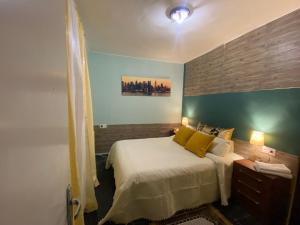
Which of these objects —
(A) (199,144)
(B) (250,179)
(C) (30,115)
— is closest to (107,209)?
(A) (199,144)

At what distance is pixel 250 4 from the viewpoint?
1746mm

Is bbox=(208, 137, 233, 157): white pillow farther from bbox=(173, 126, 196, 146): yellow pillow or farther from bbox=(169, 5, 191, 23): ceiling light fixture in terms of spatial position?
bbox=(169, 5, 191, 23): ceiling light fixture

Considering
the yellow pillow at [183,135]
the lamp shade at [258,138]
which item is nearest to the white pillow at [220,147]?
the lamp shade at [258,138]

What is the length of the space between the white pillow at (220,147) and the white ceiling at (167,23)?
176 cm

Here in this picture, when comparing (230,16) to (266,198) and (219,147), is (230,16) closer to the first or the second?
(219,147)

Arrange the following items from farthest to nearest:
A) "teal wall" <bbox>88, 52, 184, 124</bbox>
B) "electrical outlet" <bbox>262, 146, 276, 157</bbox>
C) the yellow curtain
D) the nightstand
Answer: "teal wall" <bbox>88, 52, 184, 124</bbox> → "electrical outlet" <bbox>262, 146, 276, 157</bbox> → the nightstand → the yellow curtain

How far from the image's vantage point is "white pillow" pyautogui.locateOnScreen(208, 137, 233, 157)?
2271mm

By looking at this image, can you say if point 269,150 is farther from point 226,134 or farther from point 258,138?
point 226,134

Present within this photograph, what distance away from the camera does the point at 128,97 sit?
386 cm

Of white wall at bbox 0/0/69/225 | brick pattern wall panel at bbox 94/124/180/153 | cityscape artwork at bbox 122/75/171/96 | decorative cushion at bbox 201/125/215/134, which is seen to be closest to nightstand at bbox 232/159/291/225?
decorative cushion at bbox 201/125/215/134

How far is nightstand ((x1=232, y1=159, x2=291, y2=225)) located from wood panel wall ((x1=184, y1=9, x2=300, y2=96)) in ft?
3.82

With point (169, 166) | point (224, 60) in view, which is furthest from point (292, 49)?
point (169, 166)

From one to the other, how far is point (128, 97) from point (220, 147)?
2.45 m

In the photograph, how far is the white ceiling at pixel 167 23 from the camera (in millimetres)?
1769
